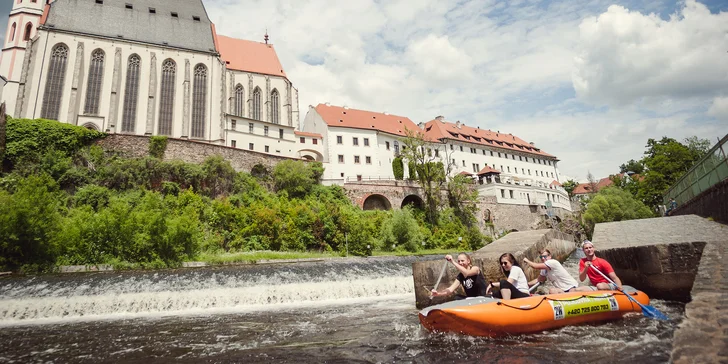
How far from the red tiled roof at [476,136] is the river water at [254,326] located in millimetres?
45465

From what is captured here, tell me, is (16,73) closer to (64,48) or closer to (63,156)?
(64,48)

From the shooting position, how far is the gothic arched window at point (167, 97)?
129 ft

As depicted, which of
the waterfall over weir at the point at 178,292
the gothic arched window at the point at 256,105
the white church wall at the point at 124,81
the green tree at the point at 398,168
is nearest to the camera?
the waterfall over weir at the point at 178,292

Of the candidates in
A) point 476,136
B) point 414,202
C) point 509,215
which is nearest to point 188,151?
point 414,202

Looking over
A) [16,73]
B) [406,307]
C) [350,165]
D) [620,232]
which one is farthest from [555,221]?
[16,73]

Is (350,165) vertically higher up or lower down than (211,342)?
higher up

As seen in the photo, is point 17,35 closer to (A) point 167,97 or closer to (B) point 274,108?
(A) point 167,97

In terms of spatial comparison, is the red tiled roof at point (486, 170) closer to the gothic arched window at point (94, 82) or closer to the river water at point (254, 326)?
the river water at point (254, 326)

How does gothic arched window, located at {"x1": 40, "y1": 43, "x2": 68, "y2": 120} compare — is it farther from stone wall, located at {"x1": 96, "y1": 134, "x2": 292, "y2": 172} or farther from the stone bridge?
the stone bridge

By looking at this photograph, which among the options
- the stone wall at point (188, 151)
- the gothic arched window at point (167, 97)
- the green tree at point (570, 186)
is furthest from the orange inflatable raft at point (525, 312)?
the green tree at point (570, 186)

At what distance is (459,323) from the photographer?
6230 millimetres

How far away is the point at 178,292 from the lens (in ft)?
43.4

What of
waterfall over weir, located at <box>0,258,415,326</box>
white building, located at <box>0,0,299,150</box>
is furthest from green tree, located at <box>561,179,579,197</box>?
waterfall over weir, located at <box>0,258,415,326</box>

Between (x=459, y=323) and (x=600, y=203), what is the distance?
165 feet
